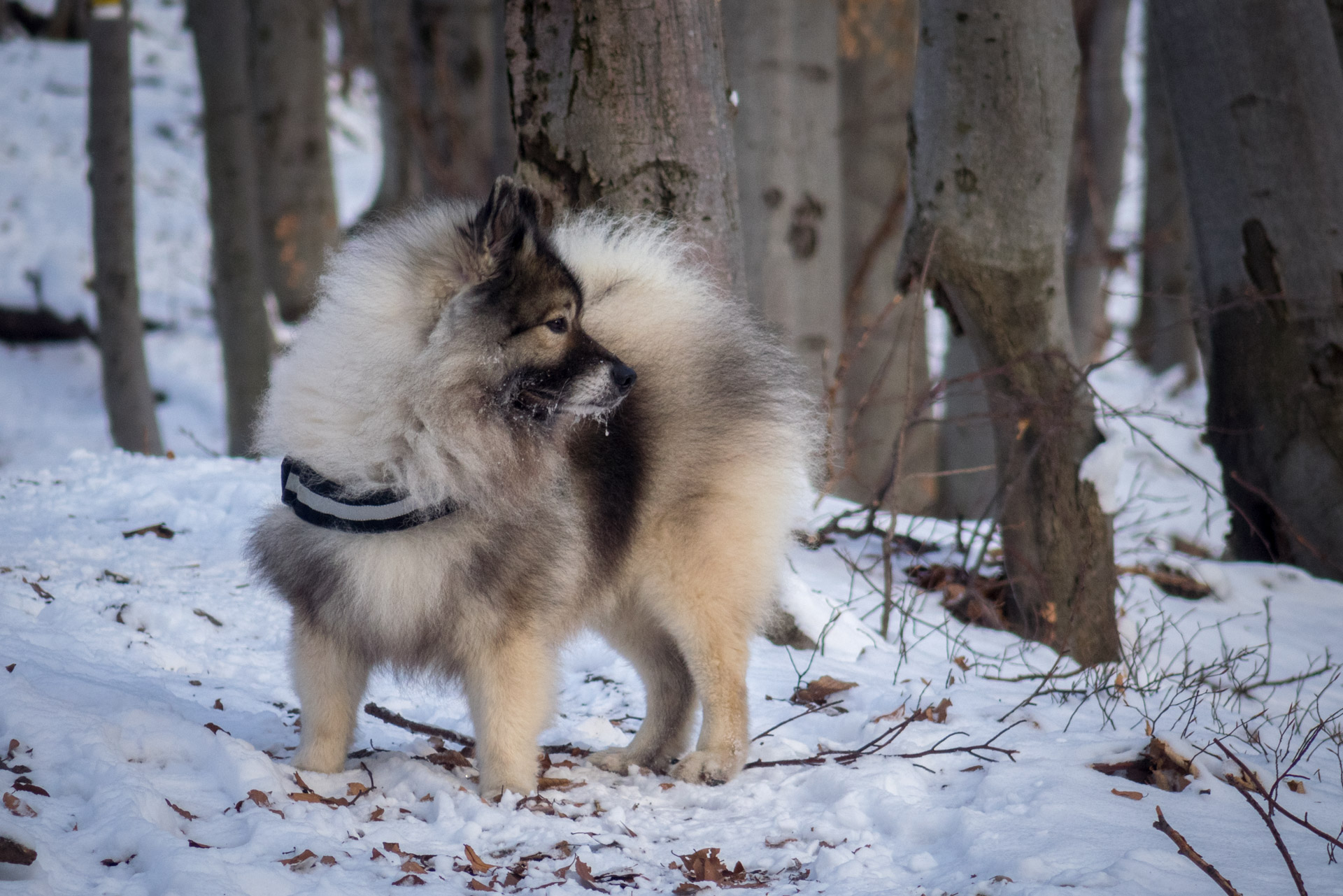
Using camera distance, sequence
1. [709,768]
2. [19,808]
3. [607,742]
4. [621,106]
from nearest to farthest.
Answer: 1. [19,808]
2. [709,768]
3. [607,742]
4. [621,106]

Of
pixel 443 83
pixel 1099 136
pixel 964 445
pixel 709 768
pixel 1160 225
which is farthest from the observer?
pixel 1160 225

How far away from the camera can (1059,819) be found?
8.00ft

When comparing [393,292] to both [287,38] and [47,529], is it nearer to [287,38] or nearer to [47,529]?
[47,529]

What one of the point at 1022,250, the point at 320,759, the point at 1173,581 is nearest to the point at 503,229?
the point at 320,759

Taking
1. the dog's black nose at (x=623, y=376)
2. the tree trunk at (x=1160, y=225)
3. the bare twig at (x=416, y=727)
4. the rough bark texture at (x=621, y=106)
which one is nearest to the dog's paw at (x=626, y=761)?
the bare twig at (x=416, y=727)

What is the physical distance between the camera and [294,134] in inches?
397

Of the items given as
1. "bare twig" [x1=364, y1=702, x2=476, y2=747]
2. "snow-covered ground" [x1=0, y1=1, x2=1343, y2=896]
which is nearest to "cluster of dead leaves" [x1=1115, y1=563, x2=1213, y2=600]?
"snow-covered ground" [x1=0, y1=1, x2=1343, y2=896]

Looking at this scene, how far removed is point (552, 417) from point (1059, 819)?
165cm

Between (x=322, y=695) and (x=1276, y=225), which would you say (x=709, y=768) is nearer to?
(x=322, y=695)

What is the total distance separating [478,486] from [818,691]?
1556mm

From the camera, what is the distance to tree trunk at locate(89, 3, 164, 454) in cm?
802

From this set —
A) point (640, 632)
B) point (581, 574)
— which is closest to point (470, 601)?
point (581, 574)

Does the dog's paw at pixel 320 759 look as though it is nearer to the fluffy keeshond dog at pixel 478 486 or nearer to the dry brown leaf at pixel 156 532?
the fluffy keeshond dog at pixel 478 486

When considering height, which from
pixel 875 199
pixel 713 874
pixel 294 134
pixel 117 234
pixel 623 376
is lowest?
pixel 713 874
